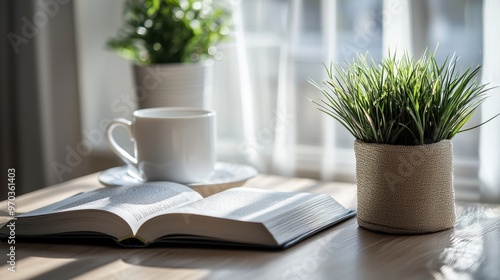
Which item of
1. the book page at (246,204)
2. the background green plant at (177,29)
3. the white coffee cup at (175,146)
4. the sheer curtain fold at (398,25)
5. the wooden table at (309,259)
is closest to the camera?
the wooden table at (309,259)

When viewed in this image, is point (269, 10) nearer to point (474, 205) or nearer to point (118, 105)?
point (118, 105)

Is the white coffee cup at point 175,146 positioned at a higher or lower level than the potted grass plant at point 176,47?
lower

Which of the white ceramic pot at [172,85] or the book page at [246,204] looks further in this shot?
the white ceramic pot at [172,85]

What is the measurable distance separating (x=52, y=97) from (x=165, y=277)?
144 centimetres

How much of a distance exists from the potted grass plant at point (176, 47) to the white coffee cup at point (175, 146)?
0.30 m

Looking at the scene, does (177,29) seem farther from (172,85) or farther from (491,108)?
(491,108)

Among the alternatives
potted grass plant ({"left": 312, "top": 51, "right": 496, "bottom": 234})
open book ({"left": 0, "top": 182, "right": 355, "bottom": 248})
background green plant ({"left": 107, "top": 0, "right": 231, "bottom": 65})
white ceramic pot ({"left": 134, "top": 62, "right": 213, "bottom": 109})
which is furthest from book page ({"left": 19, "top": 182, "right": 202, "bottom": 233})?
background green plant ({"left": 107, "top": 0, "right": 231, "bottom": 65})

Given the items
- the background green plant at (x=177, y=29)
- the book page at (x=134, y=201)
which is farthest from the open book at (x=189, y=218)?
the background green plant at (x=177, y=29)

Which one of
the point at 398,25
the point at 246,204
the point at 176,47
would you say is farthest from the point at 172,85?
the point at 246,204

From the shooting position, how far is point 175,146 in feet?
4.19

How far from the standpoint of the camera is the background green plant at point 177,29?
1678mm

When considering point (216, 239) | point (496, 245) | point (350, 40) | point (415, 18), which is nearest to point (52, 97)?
point (350, 40)

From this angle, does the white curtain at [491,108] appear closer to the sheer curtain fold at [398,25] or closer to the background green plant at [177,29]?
the sheer curtain fold at [398,25]

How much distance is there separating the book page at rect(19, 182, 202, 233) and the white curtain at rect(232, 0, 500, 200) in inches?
19.4
